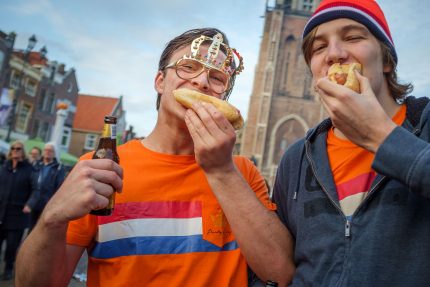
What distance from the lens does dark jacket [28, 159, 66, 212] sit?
20.3ft

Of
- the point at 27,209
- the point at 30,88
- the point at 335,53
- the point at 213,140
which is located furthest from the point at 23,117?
the point at 335,53

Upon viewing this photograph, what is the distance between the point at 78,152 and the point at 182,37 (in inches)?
1617

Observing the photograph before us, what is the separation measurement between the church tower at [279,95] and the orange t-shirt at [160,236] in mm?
40693

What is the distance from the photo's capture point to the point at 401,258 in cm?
Answer: 139

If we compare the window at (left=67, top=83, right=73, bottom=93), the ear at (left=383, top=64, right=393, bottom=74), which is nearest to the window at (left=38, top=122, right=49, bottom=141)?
the window at (left=67, top=83, right=73, bottom=93)

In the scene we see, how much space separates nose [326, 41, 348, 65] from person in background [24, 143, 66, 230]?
5786 mm

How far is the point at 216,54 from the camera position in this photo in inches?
87.2

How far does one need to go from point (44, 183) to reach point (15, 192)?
71 centimetres

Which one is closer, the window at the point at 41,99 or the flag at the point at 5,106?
the flag at the point at 5,106

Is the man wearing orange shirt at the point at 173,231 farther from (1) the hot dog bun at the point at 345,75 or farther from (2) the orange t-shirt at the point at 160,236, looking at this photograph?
(1) the hot dog bun at the point at 345,75

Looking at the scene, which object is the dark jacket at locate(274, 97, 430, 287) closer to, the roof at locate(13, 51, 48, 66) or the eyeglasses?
the eyeglasses

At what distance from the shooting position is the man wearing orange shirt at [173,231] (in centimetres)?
153

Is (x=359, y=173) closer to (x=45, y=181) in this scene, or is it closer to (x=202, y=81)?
(x=202, y=81)

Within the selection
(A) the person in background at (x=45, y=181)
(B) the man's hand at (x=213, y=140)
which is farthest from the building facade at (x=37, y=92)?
(B) the man's hand at (x=213, y=140)
